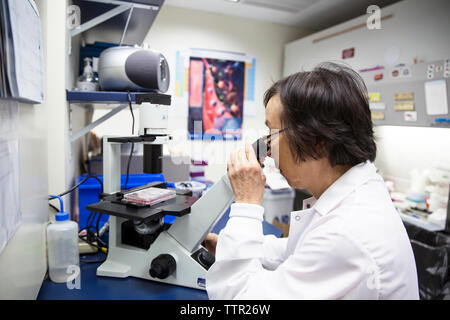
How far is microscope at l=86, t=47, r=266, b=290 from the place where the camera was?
910 millimetres

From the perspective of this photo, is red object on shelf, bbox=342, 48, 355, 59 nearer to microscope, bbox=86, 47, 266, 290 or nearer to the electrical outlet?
microscope, bbox=86, 47, 266, 290

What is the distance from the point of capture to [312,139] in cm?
72

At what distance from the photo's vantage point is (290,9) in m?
2.89

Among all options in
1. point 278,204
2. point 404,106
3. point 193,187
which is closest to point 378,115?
point 404,106

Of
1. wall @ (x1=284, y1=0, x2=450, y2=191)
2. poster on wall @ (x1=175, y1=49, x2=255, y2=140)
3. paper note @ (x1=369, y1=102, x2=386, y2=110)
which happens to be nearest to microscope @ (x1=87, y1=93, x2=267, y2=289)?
wall @ (x1=284, y1=0, x2=450, y2=191)

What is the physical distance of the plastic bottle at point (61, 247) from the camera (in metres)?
0.95

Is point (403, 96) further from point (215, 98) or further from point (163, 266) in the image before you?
point (163, 266)

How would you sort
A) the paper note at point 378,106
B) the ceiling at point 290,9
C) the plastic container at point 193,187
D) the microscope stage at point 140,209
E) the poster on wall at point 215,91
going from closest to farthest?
the microscope stage at point 140,209 < the plastic container at point 193,187 < the paper note at point 378,106 < the ceiling at point 290,9 < the poster on wall at point 215,91

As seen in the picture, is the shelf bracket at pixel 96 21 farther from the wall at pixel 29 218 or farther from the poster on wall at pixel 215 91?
the poster on wall at pixel 215 91

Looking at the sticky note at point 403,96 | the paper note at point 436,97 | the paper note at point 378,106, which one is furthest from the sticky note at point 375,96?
the paper note at point 436,97

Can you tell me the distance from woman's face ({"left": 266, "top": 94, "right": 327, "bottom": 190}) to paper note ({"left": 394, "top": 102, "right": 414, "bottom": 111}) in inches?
66.7

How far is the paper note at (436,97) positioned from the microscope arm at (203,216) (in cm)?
169
